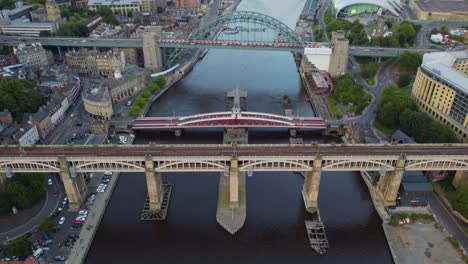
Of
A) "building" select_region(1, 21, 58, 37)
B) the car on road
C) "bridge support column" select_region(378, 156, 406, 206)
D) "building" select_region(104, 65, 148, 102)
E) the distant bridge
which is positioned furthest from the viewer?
"building" select_region(1, 21, 58, 37)

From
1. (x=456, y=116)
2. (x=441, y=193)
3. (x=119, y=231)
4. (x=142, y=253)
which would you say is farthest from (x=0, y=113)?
(x=456, y=116)

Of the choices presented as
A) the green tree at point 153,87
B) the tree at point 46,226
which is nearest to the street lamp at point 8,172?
the tree at point 46,226

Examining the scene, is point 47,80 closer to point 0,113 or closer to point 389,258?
point 0,113

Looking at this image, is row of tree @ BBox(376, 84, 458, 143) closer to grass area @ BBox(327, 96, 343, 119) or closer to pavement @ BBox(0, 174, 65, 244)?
grass area @ BBox(327, 96, 343, 119)

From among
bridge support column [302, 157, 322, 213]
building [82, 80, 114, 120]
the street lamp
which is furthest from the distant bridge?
the street lamp

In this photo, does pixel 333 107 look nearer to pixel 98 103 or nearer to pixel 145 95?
pixel 145 95

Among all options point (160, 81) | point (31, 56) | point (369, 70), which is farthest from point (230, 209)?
point (31, 56)
